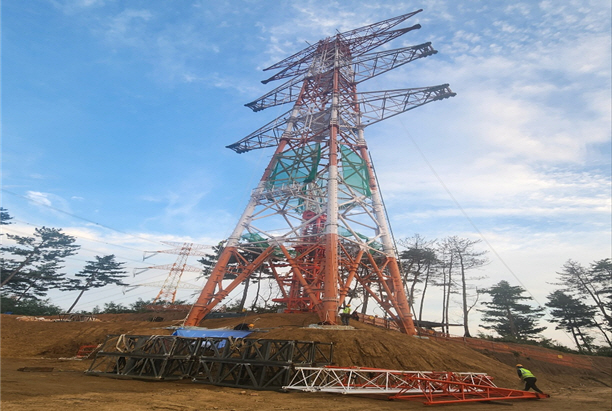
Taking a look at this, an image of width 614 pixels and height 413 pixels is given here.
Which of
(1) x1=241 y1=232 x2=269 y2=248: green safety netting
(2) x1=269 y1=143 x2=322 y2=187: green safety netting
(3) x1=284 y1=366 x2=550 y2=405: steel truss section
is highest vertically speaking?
(2) x1=269 y1=143 x2=322 y2=187: green safety netting

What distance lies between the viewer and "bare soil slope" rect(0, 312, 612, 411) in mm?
7602

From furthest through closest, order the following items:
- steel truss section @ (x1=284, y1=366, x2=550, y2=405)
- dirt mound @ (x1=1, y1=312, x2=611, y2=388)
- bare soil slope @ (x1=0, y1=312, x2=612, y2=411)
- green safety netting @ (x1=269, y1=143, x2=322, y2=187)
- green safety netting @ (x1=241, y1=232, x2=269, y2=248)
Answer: green safety netting @ (x1=269, y1=143, x2=322, y2=187) → green safety netting @ (x1=241, y1=232, x2=269, y2=248) → dirt mound @ (x1=1, y1=312, x2=611, y2=388) → steel truss section @ (x1=284, y1=366, x2=550, y2=405) → bare soil slope @ (x1=0, y1=312, x2=612, y2=411)

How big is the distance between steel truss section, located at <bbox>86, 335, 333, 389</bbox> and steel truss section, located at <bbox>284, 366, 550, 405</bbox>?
75cm

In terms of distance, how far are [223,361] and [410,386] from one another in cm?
631

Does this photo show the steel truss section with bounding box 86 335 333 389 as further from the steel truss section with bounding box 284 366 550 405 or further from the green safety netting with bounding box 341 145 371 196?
the green safety netting with bounding box 341 145 371 196

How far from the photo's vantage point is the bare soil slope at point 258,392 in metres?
7.60

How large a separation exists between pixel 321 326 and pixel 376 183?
41.6 feet

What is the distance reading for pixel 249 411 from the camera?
274 inches

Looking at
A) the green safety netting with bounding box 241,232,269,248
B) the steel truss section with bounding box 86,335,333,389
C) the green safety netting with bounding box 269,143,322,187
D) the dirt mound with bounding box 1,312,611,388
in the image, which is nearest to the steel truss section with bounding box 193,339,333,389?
the steel truss section with bounding box 86,335,333,389

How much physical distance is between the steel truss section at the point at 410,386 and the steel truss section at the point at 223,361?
753 mm

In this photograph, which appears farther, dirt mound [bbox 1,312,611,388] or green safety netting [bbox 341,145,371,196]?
green safety netting [bbox 341,145,371,196]

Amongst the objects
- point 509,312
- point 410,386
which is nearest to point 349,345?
point 410,386

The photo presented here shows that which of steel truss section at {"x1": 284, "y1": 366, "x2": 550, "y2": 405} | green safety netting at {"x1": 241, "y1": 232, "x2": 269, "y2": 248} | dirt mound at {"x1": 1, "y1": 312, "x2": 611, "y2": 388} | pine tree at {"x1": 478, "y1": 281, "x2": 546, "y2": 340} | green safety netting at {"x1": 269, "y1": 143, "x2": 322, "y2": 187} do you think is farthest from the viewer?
pine tree at {"x1": 478, "y1": 281, "x2": 546, "y2": 340}

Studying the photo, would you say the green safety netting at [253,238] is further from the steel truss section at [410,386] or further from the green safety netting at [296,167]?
the steel truss section at [410,386]
